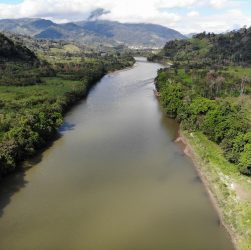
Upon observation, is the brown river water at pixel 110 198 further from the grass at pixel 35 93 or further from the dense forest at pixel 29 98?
the grass at pixel 35 93

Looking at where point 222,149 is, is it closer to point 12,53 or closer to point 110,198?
point 110,198

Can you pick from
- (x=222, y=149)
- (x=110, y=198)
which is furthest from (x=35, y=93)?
(x=110, y=198)

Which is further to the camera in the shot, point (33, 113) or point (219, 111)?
point (33, 113)

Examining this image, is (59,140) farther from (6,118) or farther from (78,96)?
(78,96)

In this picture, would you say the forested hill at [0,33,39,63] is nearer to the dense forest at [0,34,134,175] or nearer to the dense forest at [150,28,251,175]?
the dense forest at [0,34,134,175]

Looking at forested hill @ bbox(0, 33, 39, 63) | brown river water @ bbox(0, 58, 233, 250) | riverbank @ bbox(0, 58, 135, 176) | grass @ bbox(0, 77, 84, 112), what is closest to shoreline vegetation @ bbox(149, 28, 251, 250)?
brown river water @ bbox(0, 58, 233, 250)

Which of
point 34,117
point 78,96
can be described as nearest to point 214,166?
point 34,117
